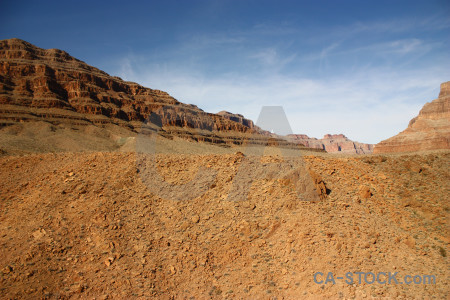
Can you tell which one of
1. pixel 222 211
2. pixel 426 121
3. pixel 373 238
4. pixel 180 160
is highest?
pixel 426 121

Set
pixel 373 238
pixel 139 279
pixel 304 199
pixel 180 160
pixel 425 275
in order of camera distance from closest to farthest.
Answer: pixel 425 275, pixel 139 279, pixel 373 238, pixel 304 199, pixel 180 160

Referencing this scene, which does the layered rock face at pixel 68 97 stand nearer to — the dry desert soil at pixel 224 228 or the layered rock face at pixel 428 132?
the dry desert soil at pixel 224 228

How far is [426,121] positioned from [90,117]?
11421 cm

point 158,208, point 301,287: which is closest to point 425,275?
point 301,287

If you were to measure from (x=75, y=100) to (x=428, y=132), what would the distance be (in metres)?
115

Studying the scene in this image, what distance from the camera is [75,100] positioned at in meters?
76.6

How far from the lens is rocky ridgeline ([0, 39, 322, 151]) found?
65175 millimetres

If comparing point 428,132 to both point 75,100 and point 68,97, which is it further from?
point 68,97

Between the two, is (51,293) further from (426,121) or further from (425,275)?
(426,121)

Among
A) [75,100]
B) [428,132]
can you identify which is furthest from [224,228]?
[428,132]

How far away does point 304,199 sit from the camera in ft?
31.5

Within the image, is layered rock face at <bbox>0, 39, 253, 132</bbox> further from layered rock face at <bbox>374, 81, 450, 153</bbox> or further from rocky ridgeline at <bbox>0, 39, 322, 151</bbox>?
layered rock face at <bbox>374, 81, 450, 153</bbox>

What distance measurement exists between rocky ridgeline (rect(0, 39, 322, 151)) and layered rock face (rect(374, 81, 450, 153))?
54821 mm

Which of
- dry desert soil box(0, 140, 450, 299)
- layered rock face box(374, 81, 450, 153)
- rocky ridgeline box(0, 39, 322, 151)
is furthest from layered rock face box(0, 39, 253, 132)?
layered rock face box(374, 81, 450, 153)
